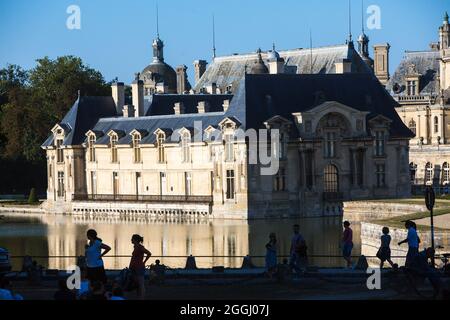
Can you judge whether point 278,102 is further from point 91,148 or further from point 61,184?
point 61,184

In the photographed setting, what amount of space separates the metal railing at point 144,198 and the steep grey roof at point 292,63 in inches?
658

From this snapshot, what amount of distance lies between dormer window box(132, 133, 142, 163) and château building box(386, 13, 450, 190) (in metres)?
19.9

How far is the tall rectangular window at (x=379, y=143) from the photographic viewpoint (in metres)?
79.2

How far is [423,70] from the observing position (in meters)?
104

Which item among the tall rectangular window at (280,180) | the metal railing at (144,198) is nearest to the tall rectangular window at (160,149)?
the metal railing at (144,198)

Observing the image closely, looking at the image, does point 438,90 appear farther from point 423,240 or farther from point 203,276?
point 203,276

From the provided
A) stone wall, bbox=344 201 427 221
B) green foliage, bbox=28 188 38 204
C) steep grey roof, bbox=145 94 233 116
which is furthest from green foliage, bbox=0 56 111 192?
stone wall, bbox=344 201 427 221

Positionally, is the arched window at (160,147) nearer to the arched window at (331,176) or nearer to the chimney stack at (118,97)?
the arched window at (331,176)

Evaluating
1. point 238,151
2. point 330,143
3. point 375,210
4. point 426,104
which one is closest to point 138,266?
point 375,210

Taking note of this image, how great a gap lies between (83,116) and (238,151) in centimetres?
1693

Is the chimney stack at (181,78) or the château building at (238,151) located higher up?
the chimney stack at (181,78)
